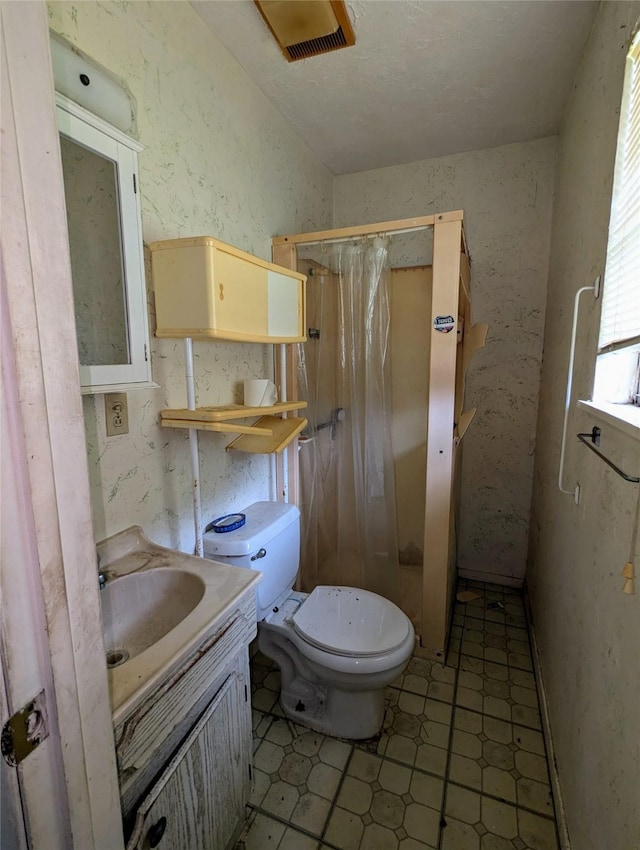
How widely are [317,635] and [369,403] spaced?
1009 mm

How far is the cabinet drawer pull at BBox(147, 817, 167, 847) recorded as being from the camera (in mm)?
762

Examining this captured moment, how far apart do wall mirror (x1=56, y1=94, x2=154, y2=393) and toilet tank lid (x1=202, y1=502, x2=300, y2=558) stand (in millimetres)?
594

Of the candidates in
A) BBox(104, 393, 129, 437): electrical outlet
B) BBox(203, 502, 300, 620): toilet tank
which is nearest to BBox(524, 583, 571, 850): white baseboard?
BBox(203, 502, 300, 620): toilet tank

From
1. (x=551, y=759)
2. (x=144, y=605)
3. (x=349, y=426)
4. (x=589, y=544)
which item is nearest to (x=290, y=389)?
(x=349, y=426)

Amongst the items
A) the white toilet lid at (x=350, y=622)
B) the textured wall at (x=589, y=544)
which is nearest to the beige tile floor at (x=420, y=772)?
the textured wall at (x=589, y=544)

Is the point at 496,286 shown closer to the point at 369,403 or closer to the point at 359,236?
the point at 359,236

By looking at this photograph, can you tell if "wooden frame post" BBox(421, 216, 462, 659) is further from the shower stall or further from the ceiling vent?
the ceiling vent

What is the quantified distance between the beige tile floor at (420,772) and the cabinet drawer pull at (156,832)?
0.58m

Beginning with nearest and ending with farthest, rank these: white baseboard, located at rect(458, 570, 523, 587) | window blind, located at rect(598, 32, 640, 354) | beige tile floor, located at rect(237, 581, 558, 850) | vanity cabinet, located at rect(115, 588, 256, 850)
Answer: vanity cabinet, located at rect(115, 588, 256, 850) → window blind, located at rect(598, 32, 640, 354) → beige tile floor, located at rect(237, 581, 558, 850) → white baseboard, located at rect(458, 570, 523, 587)

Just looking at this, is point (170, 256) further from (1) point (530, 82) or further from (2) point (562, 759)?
(2) point (562, 759)

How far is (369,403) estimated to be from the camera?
1902 millimetres

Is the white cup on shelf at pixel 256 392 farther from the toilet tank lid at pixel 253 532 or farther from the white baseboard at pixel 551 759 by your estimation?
the white baseboard at pixel 551 759

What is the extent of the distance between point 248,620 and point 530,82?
7.69 ft

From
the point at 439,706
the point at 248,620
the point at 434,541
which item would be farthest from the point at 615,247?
the point at 439,706
